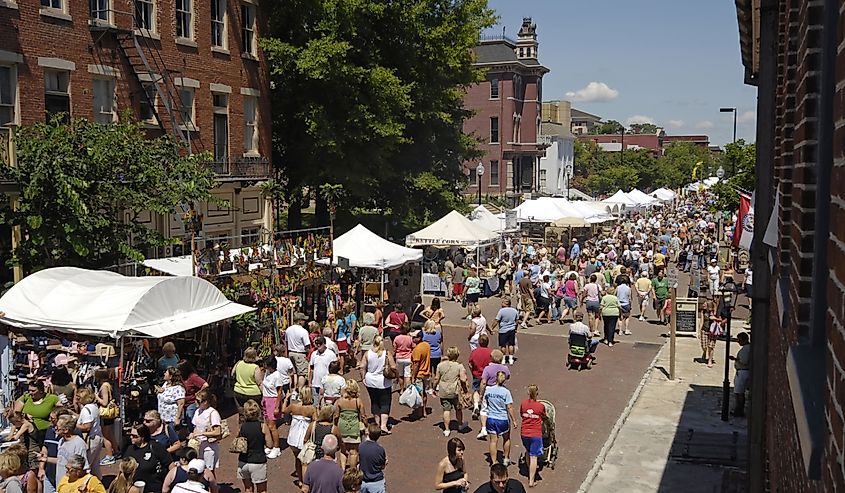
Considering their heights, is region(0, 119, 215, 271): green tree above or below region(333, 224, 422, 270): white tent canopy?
above

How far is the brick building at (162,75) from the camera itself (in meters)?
19.5

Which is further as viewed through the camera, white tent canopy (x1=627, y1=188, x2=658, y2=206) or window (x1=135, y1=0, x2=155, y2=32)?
white tent canopy (x1=627, y1=188, x2=658, y2=206)

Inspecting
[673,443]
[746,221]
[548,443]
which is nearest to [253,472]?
[548,443]

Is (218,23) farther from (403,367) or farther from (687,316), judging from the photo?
(687,316)

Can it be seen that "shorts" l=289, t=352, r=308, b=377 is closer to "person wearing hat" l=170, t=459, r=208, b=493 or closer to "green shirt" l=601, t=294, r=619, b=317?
"person wearing hat" l=170, t=459, r=208, b=493

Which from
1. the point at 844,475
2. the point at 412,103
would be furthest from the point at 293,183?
the point at 844,475

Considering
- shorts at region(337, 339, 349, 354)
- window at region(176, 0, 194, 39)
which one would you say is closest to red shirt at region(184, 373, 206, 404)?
shorts at region(337, 339, 349, 354)

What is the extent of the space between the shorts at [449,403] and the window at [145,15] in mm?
14741

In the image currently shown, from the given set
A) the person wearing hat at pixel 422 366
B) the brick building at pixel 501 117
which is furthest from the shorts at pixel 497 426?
the brick building at pixel 501 117

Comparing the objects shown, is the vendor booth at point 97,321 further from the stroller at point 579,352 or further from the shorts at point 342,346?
the stroller at point 579,352

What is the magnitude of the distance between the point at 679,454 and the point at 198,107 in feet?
58.1

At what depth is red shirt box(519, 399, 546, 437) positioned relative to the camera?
11695 mm

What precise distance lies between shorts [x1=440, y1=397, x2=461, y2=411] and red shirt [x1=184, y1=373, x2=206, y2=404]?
3.85 metres

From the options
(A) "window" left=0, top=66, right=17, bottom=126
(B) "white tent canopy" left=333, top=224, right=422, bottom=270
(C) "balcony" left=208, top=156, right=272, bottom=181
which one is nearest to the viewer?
(A) "window" left=0, top=66, right=17, bottom=126
